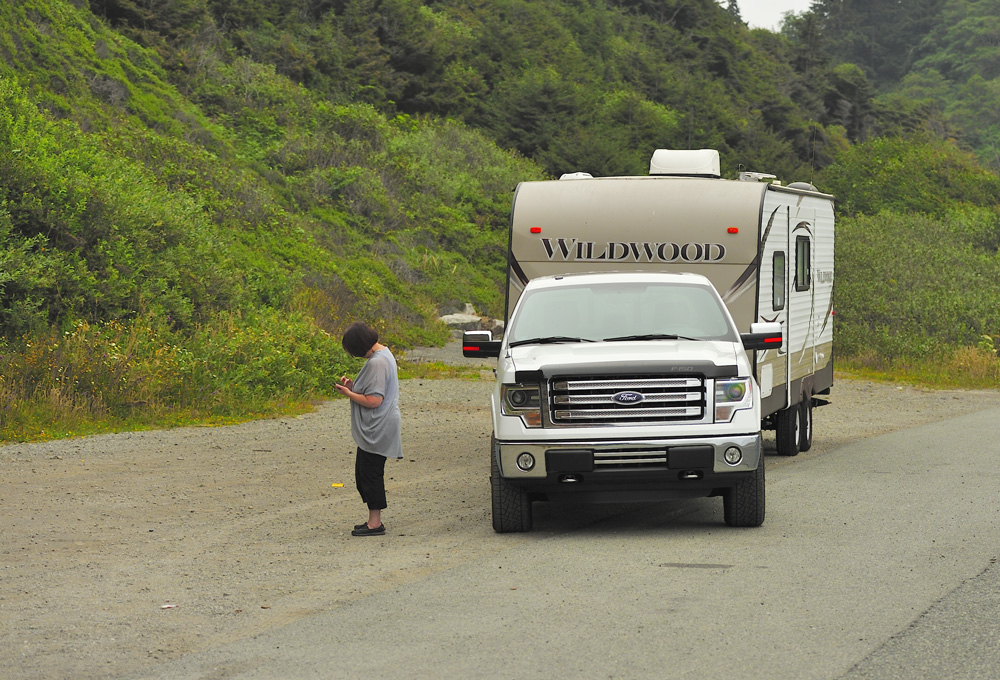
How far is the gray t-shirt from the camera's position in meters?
9.35

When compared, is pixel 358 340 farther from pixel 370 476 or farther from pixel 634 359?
pixel 634 359

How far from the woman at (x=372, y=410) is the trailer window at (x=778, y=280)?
5.57 metres

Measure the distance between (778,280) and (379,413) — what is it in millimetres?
6041

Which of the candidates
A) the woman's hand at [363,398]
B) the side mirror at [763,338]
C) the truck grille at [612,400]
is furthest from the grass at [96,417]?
the side mirror at [763,338]

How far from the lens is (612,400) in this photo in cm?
911

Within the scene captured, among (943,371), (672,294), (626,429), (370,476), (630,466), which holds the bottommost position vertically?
(943,371)

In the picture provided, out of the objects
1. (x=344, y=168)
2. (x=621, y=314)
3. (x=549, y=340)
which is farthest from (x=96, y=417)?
(x=344, y=168)

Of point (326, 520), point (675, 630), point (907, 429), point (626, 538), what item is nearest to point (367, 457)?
point (326, 520)

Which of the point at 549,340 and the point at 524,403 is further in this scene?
the point at 549,340

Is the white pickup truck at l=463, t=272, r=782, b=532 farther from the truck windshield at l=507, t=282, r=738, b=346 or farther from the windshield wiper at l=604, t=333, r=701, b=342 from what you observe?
the truck windshield at l=507, t=282, r=738, b=346

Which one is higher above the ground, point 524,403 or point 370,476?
point 524,403

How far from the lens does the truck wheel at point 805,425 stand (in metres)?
15.1

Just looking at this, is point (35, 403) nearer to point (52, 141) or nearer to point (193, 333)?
point (193, 333)

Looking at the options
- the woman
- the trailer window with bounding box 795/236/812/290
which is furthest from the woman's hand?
the trailer window with bounding box 795/236/812/290
